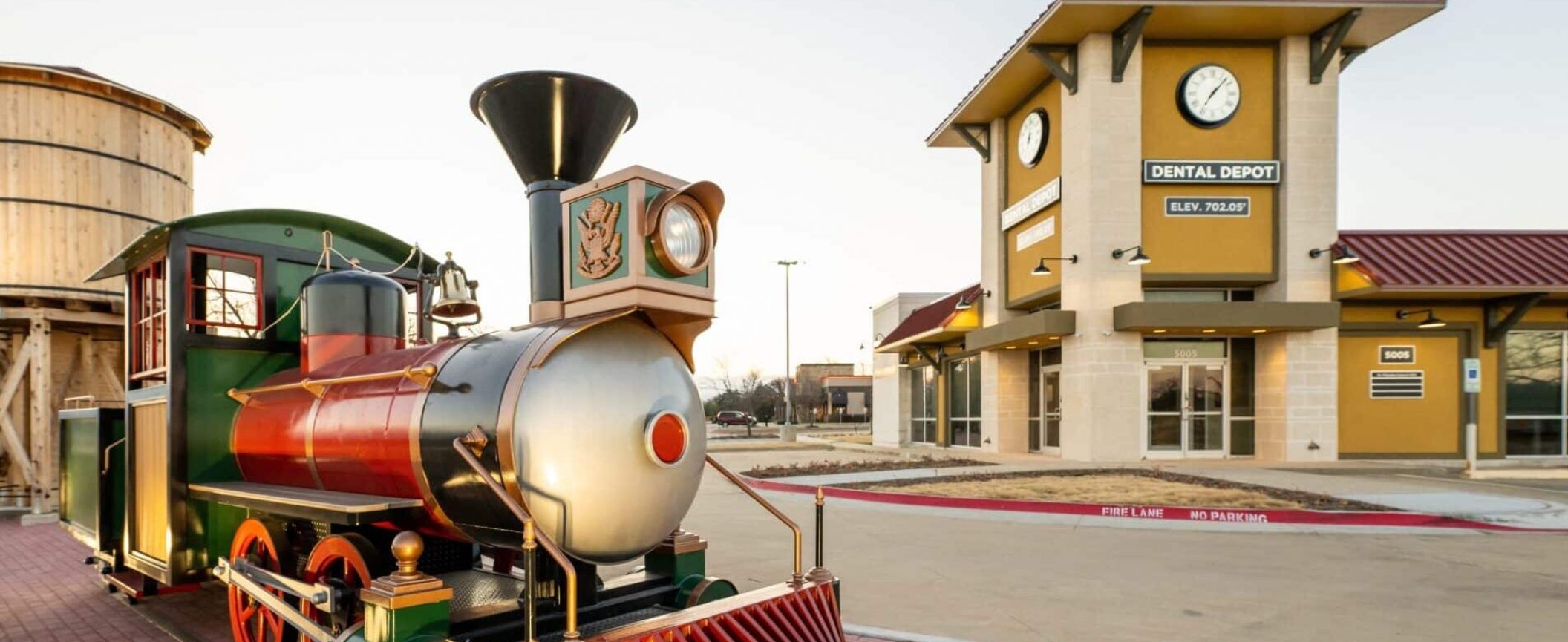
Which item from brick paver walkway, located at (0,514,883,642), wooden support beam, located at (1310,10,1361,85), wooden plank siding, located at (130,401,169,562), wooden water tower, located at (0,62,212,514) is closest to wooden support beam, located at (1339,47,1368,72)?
wooden support beam, located at (1310,10,1361,85)

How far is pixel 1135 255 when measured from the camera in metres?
16.4

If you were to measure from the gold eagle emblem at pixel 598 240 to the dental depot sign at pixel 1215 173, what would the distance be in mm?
16647

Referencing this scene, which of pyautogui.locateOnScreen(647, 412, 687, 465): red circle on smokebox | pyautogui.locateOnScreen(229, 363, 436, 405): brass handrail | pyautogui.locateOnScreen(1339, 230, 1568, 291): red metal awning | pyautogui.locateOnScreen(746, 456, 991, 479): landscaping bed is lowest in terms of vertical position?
pyautogui.locateOnScreen(746, 456, 991, 479): landscaping bed

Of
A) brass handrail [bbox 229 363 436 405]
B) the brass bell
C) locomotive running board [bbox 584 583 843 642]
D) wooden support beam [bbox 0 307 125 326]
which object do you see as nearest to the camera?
locomotive running board [bbox 584 583 843 642]

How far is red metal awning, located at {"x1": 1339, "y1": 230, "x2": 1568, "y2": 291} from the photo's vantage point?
53.6ft

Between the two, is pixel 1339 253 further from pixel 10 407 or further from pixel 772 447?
pixel 10 407

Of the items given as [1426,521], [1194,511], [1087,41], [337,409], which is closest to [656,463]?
[337,409]

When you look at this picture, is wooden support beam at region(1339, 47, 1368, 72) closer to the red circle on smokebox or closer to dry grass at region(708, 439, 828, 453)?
dry grass at region(708, 439, 828, 453)

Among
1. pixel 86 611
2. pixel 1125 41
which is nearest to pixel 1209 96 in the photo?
pixel 1125 41

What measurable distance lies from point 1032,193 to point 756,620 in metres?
18.4

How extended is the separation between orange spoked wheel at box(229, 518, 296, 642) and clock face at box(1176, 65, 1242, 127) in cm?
1855

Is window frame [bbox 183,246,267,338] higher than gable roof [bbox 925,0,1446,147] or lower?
lower

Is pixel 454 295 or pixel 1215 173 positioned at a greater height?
pixel 1215 173

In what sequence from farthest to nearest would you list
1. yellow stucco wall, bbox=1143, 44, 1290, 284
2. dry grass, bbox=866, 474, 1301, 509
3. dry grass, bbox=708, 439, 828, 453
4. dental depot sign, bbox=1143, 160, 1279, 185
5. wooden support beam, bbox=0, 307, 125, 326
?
dry grass, bbox=708, 439, 828, 453 < yellow stucco wall, bbox=1143, 44, 1290, 284 < dental depot sign, bbox=1143, 160, 1279, 185 < wooden support beam, bbox=0, 307, 125, 326 < dry grass, bbox=866, 474, 1301, 509
